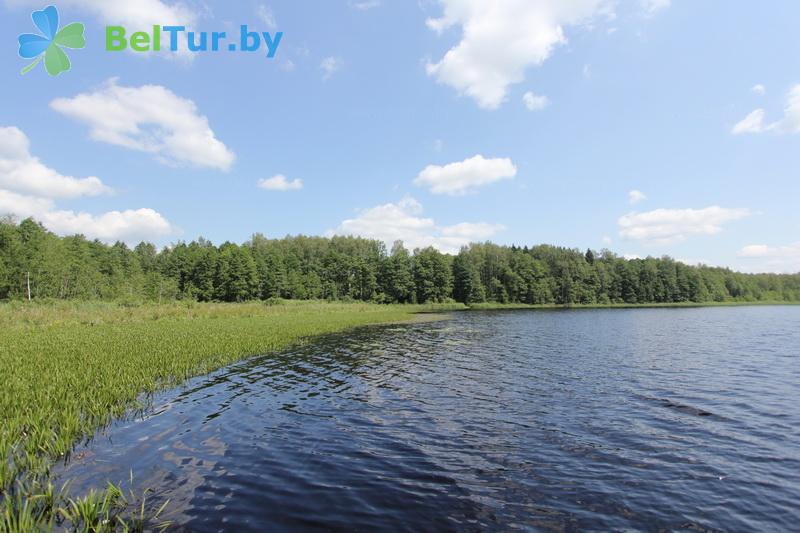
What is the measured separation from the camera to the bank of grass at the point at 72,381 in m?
7.69

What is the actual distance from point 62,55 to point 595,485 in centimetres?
3077

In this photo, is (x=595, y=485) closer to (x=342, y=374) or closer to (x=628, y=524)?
(x=628, y=524)

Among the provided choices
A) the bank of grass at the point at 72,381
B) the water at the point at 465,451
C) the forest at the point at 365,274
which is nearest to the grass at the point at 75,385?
the bank of grass at the point at 72,381

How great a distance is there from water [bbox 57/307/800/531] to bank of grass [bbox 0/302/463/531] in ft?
3.02

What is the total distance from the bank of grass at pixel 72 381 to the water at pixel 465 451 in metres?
0.92

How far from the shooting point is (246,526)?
786 centimetres

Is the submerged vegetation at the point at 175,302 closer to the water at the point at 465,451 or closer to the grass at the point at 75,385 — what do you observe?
the grass at the point at 75,385

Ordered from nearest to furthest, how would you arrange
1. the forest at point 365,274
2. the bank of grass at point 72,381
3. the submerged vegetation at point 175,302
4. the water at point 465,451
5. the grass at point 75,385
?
the grass at point 75,385 → the bank of grass at point 72,381 → the water at point 465,451 → the submerged vegetation at point 175,302 → the forest at point 365,274

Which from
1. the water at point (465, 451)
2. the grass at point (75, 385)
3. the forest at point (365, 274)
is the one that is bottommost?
the water at point (465, 451)

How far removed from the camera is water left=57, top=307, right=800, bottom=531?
8.50 meters

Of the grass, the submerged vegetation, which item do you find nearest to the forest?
the submerged vegetation

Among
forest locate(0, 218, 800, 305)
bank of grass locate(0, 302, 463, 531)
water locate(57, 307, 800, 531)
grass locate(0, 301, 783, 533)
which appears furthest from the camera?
forest locate(0, 218, 800, 305)

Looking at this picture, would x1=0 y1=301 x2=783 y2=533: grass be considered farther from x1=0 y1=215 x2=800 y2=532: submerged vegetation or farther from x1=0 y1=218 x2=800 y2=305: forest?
x1=0 y1=218 x2=800 y2=305: forest

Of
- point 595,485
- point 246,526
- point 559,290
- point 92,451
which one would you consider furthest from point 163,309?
point 559,290
